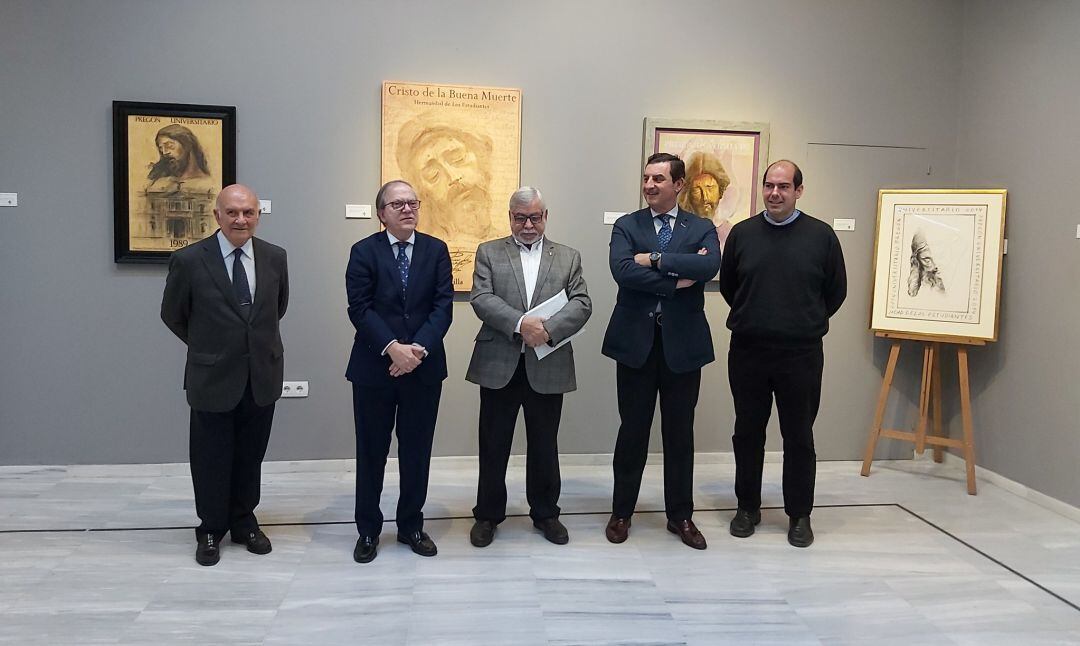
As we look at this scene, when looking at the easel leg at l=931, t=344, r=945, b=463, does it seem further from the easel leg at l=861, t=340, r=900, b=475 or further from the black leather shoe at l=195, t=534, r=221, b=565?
the black leather shoe at l=195, t=534, r=221, b=565

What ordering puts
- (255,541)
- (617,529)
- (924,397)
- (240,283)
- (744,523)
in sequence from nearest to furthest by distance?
1. (240,283)
2. (255,541)
3. (617,529)
4. (744,523)
5. (924,397)

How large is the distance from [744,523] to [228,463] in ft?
7.99

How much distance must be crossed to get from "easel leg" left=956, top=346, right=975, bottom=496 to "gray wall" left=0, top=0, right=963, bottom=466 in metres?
0.29

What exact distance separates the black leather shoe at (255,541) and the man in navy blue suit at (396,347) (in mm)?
396

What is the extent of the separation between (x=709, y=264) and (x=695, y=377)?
1.79 ft

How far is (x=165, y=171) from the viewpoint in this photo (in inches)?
174

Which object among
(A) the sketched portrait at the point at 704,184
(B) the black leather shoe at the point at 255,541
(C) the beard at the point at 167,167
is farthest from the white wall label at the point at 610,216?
(B) the black leather shoe at the point at 255,541

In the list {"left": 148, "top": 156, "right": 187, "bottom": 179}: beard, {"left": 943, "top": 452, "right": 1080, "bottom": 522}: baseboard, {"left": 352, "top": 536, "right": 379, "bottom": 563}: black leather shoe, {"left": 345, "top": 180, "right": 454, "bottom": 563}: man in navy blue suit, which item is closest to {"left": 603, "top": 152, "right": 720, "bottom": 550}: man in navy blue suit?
{"left": 345, "top": 180, "right": 454, "bottom": 563}: man in navy blue suit

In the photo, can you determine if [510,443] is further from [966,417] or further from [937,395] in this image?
[937,395]

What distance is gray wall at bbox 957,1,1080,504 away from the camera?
13.9 feet

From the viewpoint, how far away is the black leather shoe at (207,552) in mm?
3313

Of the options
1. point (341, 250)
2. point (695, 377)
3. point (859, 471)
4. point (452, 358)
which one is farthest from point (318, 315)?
point (859, 471)

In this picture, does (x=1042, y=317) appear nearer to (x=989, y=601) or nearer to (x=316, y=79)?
(x=989, y=601)

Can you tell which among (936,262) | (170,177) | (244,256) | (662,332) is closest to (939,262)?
(936,262)
